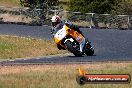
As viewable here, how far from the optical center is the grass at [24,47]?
25844 millimetres

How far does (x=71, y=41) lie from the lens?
22.8 metres

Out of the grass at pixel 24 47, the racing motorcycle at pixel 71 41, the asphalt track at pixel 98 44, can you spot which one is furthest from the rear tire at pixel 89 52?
the grass at pixel 24 47

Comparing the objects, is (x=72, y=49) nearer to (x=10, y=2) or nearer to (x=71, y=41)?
(x=71, y=41)

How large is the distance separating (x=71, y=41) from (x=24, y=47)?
557 cm

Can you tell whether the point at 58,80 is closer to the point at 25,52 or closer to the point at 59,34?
the point at 59,34

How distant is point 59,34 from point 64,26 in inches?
16.3

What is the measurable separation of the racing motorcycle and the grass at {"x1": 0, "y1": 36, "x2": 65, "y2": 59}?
10.3ft

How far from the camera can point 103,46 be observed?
28.9 metres

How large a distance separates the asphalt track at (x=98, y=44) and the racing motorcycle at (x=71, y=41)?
0.43 meters

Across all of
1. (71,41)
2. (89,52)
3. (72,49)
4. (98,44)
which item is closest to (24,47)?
(98,44)

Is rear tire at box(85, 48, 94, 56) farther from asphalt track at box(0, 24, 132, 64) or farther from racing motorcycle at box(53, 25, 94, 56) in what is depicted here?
asphalt track at box(0, 24, 132, 64)

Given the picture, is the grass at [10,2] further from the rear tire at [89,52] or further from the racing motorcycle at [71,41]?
the racing motorcycle at [71,41]

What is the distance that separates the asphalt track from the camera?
22.2m

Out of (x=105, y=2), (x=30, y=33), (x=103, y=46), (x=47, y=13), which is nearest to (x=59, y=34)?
(x=103, y=46)
